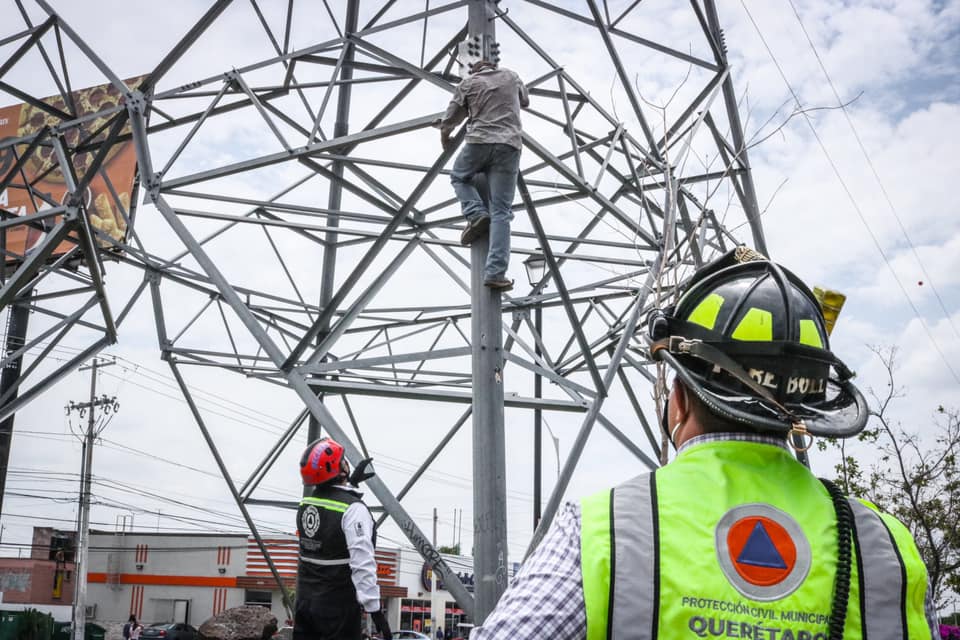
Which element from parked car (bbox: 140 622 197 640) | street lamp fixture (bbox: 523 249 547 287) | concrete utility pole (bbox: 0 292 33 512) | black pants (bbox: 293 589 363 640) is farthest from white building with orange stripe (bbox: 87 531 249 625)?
black pants (bbox: 293 589 363 640)

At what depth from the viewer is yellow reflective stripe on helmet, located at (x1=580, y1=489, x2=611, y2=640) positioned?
5.80ft

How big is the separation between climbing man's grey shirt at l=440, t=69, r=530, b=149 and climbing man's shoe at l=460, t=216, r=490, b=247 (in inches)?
23.6

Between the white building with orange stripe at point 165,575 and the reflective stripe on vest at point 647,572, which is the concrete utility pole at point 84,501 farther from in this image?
the reflective stripe on vest at point 647,572

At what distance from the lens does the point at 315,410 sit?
A: 793cm

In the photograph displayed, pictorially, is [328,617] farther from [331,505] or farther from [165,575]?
[165,575]

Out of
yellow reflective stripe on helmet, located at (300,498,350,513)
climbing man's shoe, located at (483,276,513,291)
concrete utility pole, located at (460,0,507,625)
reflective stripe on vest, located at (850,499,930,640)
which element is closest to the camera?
reflective stripe on vest, located at (850,499,930,640)

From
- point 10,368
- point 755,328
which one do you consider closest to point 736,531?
point 755,328

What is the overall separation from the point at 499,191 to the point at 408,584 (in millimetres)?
59170

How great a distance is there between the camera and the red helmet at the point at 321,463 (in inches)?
275

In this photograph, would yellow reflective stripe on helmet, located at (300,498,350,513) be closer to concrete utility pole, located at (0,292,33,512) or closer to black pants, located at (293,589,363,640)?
black pants, located at (293,589,363,640)

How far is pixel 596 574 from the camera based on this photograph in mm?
1780

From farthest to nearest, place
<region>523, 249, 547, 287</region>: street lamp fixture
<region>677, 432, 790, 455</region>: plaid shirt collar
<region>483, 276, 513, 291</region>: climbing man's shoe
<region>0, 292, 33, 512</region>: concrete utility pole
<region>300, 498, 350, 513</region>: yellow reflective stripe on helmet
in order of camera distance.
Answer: <region>0, 292, 33, 512</region>: concrete utility pole, <region>523, 249, 547, 287</region>: street lamp fixture, <region>483, 276, 513, 291</region>: climbing man's shoe, <region>300, 498, 350, 513</region>: yellow reflective stripe on helmet, <region>677, 432, 790, 455</region>: plaid shirt collar

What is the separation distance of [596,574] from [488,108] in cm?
615

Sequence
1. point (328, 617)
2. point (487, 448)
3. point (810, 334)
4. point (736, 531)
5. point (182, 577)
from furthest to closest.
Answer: point (182, 577)
point (487, 448)
point (328, 617)
point (810, 334)
point (736, 531)
